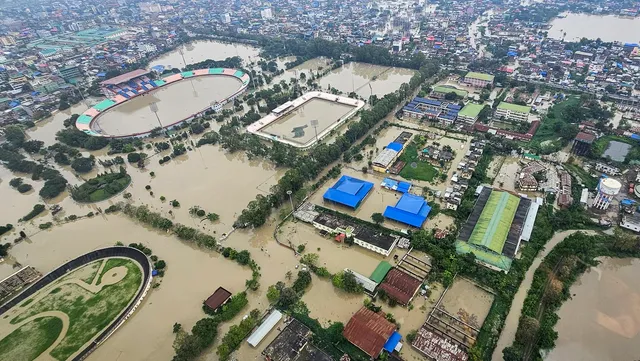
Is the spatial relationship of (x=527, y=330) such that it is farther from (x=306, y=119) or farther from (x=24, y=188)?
(x=24, y=188)

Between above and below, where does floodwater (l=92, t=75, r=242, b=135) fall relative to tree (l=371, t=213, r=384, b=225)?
above

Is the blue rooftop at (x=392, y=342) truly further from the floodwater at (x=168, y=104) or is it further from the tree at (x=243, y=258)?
the floodwater at (x=168, y=104)

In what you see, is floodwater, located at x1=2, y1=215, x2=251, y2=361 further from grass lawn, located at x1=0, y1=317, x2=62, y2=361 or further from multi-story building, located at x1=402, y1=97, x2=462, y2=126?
multi-story building, located at x1=402, y1=97, x2=462, y2=126

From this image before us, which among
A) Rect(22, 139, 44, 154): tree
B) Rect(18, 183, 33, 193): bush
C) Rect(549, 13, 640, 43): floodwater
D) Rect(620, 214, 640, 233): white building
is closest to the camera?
Rect(620, 214, 640, 233): white building

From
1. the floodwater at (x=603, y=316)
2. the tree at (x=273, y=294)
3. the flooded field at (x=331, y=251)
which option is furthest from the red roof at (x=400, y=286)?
the floodwater at (x=603, y=316)

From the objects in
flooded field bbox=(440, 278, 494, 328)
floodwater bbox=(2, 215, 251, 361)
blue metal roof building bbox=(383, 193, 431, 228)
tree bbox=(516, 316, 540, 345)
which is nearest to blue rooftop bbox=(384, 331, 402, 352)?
flooded field bbox=(440, 278, 494, 328)

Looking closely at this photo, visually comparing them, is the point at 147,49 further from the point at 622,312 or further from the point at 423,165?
the point at 622,312
